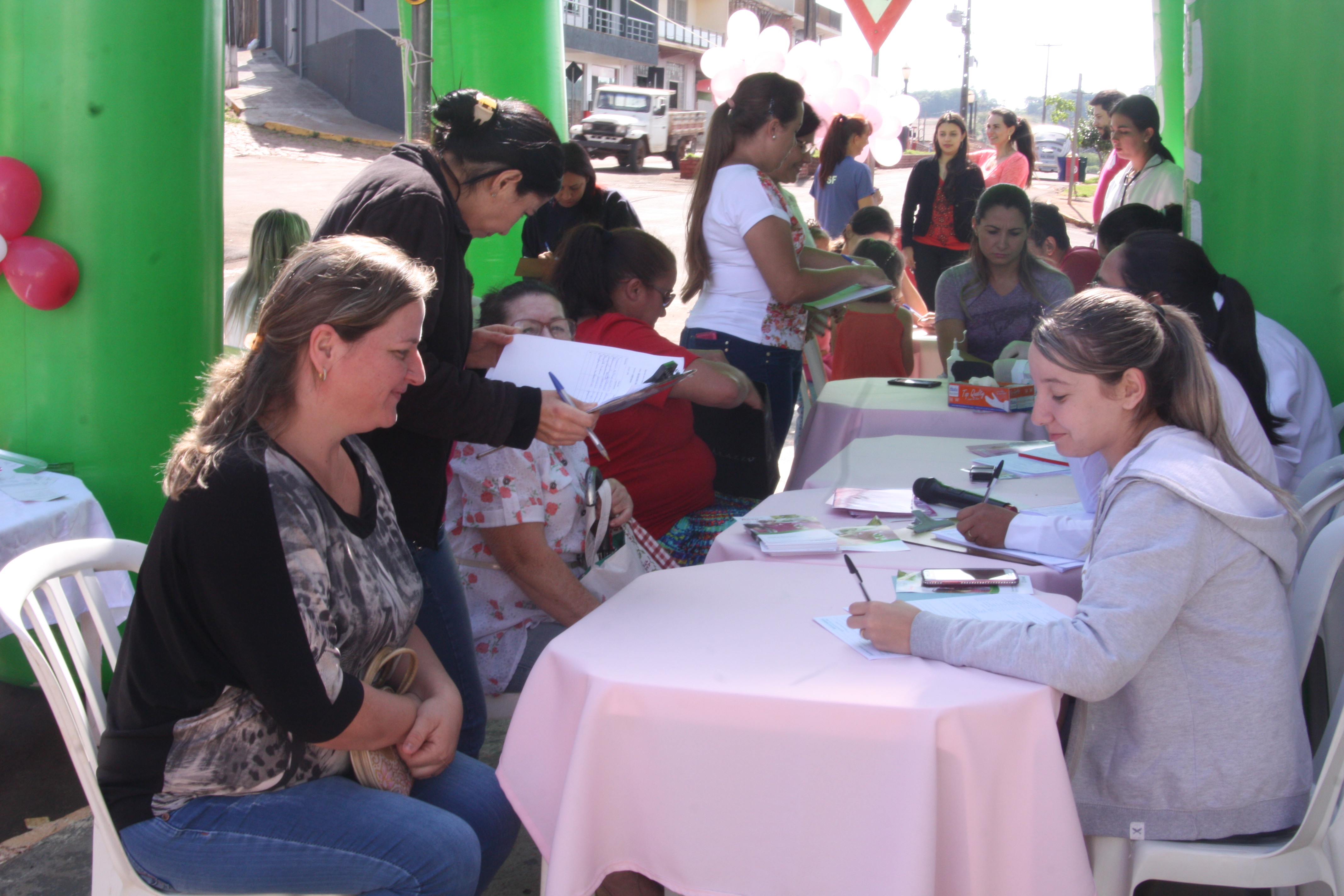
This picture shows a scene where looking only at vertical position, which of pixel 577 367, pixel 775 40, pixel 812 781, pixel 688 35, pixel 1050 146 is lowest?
pixel 812 781

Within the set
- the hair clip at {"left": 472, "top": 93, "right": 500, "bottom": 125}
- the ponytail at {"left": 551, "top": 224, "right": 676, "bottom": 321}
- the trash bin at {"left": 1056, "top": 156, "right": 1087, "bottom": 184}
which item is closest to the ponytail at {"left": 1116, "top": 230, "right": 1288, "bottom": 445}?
the ponytail at {"left": 551, "top": 224, "right": 676, "bottom": 321}

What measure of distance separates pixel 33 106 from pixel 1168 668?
2979 millimetres

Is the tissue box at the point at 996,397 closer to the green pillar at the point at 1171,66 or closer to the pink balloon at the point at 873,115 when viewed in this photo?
the green pillar at the point at 1171,66

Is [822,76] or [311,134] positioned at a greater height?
[311,134]

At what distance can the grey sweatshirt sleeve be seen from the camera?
1.58 meters

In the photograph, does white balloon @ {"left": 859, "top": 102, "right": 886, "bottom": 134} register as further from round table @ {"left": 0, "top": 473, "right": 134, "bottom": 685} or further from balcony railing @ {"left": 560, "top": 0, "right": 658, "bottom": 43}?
balcony railing @ {"left": 560, "top": 0, "right": 658, "bottom": 43}

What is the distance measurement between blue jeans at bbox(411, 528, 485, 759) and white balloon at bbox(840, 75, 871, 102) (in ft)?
22.3

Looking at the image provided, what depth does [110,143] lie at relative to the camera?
2826mm

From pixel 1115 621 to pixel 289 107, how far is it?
27.0 m

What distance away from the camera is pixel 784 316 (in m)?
3.82

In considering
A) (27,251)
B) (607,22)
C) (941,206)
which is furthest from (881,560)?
(607,22)

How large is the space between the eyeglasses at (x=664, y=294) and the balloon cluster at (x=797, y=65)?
4.65m

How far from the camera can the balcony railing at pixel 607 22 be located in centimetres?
3266

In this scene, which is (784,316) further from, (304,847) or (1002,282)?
(304,847)
